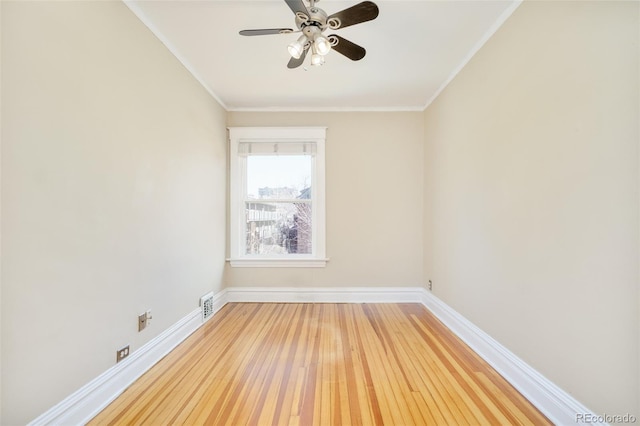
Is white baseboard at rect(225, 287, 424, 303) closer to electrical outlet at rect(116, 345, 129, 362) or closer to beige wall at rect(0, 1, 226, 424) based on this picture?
beige wall at rect(0, 1, 226, 424)

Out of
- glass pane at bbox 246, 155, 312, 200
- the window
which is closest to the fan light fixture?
the window

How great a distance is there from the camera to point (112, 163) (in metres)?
1.61

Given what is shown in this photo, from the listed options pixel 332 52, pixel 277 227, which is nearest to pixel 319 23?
pixel 332 52

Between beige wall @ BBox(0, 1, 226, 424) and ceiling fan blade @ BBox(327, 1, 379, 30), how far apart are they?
139 cm

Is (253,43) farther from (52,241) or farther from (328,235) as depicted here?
(328,235)

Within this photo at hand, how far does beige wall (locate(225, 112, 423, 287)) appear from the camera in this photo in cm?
341

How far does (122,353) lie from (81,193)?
1.07 meters

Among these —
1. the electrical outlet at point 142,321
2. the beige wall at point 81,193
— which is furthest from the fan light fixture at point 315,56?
the electrical outlet at point 142,321

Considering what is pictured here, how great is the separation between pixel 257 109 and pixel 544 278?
134 inches

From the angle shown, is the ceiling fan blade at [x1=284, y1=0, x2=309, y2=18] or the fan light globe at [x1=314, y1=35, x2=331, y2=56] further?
the fan light globe at [x1=314, y1=35, x2=331, y2=56]

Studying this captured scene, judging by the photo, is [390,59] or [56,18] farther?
[390,59]

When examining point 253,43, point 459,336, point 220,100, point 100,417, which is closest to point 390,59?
point 253,43

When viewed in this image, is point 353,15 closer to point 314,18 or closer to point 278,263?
point 314,18

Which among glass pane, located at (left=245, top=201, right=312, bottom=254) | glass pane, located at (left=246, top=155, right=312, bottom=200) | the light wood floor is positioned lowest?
the light wood floor
